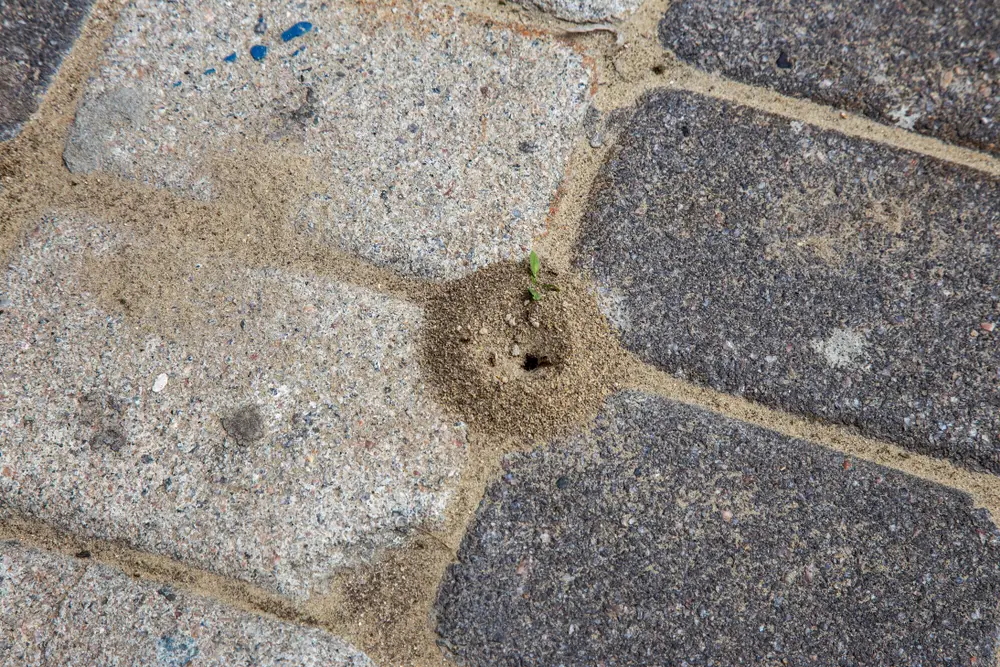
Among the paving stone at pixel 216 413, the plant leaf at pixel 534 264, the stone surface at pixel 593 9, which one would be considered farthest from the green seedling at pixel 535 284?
the stone surface at pixel 593 9

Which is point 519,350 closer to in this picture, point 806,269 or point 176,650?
point 806,269

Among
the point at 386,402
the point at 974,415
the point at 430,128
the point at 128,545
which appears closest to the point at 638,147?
the point at 430,128

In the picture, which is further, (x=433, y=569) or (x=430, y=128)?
(x=430, y=128)

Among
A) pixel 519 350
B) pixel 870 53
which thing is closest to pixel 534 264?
pixel 519 350

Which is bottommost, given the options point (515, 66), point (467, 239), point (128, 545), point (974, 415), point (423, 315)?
point (128, 545)

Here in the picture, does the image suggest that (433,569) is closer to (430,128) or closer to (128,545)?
(128,545)

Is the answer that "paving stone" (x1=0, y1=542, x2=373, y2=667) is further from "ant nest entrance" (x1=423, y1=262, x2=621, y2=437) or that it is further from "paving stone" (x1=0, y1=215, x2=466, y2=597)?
"ant nest entrance" (x1=423, y1=262, x2=621, y2=437)
